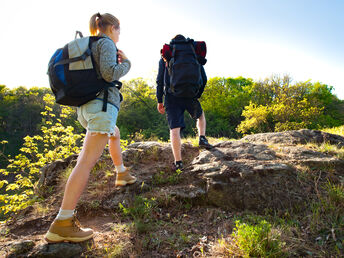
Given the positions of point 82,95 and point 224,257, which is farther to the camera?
point 82,95

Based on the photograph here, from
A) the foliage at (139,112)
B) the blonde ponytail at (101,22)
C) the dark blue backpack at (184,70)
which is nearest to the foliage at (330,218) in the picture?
the dark blue backpack at (184,70)

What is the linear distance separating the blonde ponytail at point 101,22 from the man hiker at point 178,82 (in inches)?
42.9

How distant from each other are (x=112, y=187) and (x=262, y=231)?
2.09m

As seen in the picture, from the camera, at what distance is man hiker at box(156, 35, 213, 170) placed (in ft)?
10.2

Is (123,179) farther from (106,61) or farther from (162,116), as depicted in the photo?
(162,116)

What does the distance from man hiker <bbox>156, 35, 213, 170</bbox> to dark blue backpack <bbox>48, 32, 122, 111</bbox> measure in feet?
4.58

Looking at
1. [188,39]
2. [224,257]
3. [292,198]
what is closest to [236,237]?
[224,257]

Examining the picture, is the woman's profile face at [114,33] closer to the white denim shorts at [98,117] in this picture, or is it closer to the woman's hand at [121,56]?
the woman's hand at [121,56]

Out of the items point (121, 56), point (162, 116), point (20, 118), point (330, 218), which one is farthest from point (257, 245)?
point (20, 118)

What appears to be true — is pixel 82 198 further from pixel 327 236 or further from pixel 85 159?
pixel 327 236

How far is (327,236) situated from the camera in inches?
78.7

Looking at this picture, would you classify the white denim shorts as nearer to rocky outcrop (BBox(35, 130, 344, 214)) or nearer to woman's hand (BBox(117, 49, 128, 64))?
woman's hand (BBox(117, 49, 128, 64))

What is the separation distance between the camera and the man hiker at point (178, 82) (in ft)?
10.2

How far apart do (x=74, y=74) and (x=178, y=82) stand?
5.05ft
